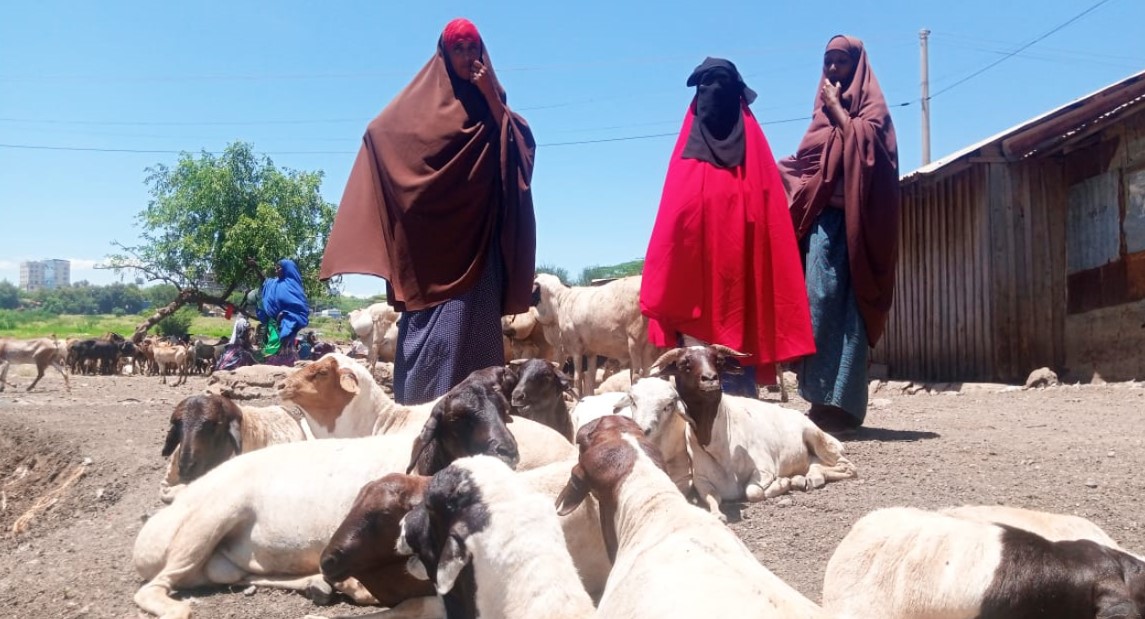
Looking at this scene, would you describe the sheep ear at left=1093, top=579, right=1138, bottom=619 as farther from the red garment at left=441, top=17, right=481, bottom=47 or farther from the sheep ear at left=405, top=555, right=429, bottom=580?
the red garment at left=441, top=17, right=481, bottom=47

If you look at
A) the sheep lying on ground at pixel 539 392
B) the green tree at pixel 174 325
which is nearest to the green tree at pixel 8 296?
the green tree at pixel 174 325

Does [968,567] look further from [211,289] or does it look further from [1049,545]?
[211,289]

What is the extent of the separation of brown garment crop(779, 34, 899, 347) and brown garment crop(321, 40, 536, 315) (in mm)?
2425

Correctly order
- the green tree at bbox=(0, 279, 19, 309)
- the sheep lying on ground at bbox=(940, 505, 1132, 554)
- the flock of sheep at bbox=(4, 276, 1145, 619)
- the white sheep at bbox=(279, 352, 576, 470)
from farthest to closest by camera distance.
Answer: the green tree at bbox=(0, 279, 19, 309), the white sheep at bbox=(279, 352, 576, 470), the sheep lying on ground at bbox=(940, 505, 1132, 554), the flock of sheep at bbox=(4, 276, 1145, 619)

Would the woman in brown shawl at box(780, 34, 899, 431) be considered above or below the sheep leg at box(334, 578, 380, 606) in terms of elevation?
above

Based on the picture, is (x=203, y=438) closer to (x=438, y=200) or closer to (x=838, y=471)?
(x=438, y=200)

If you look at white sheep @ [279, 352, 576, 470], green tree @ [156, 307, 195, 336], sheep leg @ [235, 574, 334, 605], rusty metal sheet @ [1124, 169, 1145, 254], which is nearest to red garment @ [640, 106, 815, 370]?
white sheep @ [279, 352, 576, 470]

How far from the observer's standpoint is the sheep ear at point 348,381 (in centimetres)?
619

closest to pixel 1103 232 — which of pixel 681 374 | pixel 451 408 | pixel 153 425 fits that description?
pixel 681 374

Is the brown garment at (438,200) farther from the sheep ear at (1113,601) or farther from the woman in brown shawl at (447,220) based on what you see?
the sheep ear at (1113,601)

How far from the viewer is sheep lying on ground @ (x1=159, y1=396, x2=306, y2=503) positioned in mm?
5715

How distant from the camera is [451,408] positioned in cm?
457

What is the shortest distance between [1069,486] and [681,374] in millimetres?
2192

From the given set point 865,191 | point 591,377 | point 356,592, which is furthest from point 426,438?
point 591,377
